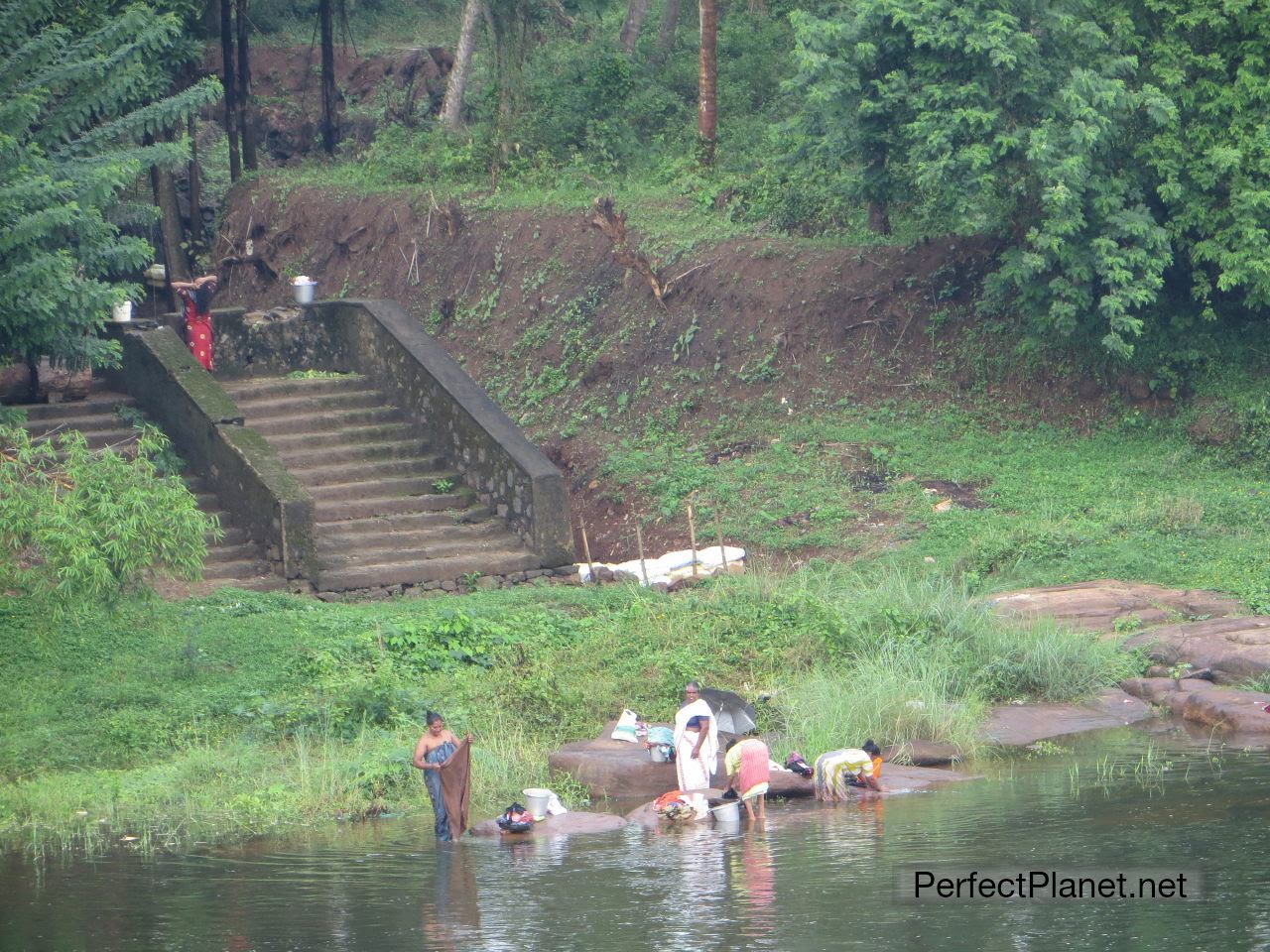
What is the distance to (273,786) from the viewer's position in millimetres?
11469

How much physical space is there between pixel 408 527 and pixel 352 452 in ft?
5.16

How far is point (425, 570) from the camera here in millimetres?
17062

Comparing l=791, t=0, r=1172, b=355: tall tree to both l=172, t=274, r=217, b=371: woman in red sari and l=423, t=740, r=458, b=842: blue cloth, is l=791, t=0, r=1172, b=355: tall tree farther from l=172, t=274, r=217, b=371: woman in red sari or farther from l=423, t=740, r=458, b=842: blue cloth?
l=423, t=740, r=458, b=842: blue cloth

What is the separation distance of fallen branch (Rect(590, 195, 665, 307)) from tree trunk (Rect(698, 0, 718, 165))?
3.09 metres

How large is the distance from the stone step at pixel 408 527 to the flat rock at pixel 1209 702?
24.7 feet

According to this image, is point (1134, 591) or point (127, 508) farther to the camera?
point (1134, 591)

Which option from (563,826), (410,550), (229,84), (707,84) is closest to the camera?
(563,826)

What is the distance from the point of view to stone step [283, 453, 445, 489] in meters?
18.5

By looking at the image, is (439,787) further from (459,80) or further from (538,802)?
(459,80)

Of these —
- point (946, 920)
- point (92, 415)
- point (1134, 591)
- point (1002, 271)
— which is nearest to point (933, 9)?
point (1002, 271)

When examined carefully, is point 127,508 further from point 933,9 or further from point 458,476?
point 933,9

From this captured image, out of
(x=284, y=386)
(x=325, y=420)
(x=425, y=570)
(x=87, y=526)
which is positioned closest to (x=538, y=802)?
(x=87, y=526)

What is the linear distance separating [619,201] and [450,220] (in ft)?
9.05

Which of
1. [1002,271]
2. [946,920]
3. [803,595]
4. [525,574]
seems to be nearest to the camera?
[946,920]
